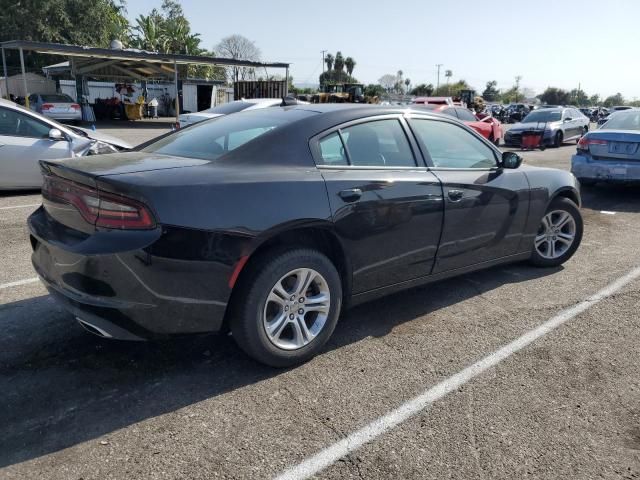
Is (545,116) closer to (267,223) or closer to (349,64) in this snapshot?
(267,223)

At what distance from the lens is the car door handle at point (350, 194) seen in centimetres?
330

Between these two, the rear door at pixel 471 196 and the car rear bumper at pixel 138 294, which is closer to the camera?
the car rear bumper at pixel 138 294

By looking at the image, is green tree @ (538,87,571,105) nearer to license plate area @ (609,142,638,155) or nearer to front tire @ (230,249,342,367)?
license plate area @ (609,142,638,155)

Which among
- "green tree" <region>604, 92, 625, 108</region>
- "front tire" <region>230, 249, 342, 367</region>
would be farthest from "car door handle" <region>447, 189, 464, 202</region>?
"green tree" <region>604, 92, 625, 108</region>

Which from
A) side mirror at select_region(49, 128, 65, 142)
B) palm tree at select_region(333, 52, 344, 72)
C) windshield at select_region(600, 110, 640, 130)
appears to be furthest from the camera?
palm tree at select_region(333, 52, 344, 72)

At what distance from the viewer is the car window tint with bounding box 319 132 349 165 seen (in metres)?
3.39

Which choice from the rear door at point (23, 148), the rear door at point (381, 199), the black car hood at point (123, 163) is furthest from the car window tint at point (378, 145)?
the rear door at point (23, 148)

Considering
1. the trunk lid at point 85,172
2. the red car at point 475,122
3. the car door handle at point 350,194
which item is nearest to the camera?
the trunk lid at point 85,172

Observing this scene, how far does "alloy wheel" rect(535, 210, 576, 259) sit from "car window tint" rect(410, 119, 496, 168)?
1048 millimetres

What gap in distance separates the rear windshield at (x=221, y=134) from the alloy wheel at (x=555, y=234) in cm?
276

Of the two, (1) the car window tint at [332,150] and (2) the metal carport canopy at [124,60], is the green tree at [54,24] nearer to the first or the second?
(2) the metal carport canopy at [124,60]

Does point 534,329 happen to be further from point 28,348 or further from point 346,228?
point 28,348

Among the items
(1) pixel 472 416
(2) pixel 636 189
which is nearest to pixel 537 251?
(1) pixel 472 416

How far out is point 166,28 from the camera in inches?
2283
